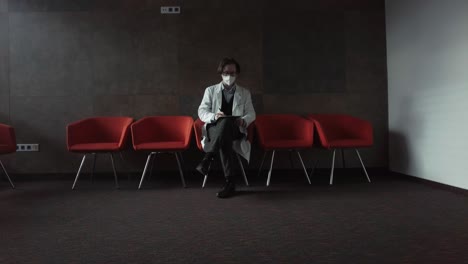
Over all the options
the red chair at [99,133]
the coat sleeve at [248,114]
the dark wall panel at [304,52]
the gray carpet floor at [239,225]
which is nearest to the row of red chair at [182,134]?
the red chair at [99,133]

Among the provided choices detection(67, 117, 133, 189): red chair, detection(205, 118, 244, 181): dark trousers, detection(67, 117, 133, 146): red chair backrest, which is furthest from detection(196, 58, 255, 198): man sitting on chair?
detection(67, 117, 133, 146): red chair backrest

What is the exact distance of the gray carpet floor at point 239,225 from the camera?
6.68ft

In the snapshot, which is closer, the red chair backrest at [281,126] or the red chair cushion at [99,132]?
the red chair cushion at [99,132]

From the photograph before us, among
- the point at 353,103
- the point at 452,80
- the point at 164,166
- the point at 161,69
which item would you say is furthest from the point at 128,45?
the point at 452,80

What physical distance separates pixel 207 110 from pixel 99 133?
5.59 feet

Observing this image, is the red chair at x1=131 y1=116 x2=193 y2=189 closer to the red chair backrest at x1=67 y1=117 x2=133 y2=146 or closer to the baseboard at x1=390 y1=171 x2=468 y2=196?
the red chair backrest at x1=67 y1=117 x2=133 y2=146

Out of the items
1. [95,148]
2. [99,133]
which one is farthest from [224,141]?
[99,133]

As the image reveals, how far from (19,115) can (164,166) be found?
216 cm

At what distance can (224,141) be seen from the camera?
383 cm

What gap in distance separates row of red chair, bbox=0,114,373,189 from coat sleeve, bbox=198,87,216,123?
0.32 metres

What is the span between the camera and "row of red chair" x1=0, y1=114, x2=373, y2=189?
4.36 m

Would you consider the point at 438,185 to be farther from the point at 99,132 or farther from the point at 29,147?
the point at 29,147

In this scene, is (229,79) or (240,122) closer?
(240,122)

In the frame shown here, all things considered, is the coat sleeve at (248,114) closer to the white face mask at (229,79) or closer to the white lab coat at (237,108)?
the white lab coat at (237,108)
